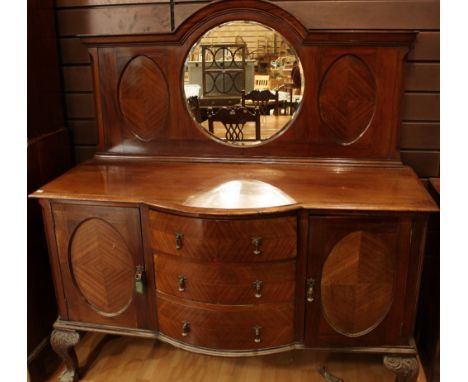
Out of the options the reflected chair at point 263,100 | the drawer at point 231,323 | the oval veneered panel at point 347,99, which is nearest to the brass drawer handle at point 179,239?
the drawer at point 231,323

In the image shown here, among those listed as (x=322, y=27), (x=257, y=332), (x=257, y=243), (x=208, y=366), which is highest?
(x=322, y=27)

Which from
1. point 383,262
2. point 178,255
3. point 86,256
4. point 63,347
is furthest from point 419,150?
point 63,347

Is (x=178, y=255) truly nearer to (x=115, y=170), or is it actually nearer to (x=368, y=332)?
(x=115, y=170)

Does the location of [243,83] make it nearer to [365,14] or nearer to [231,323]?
[365,14]

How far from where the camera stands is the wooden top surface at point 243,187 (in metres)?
1.43

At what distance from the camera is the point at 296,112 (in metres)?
1.80

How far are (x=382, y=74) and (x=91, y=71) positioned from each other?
1167mm

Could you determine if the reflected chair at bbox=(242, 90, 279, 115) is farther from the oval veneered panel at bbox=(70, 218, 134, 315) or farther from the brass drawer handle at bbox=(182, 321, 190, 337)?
the brass drawer handle at bbox=(182, 321, 190, 337)

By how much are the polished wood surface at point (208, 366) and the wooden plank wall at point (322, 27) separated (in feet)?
2.78

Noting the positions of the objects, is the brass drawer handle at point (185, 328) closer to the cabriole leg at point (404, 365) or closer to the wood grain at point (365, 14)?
the cabriole leg at point (404, 365)

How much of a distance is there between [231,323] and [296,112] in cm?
83

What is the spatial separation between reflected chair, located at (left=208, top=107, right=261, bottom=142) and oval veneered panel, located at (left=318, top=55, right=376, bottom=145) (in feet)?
0.86

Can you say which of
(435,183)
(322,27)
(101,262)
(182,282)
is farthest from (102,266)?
(435,183)

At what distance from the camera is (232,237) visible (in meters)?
1.44
